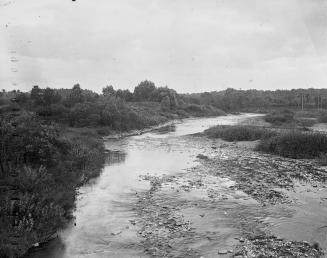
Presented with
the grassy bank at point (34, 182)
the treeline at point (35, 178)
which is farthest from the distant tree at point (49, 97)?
the grassy bank at point (34, 182)

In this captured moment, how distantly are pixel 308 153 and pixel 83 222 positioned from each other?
77.5 feet

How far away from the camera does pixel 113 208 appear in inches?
724

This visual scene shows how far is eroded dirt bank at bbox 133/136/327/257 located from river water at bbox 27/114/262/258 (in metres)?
0.75

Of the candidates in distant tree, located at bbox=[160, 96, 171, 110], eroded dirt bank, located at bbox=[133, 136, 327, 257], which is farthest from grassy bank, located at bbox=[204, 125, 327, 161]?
distant tree, located at bbox=[160, 96, 171, 110]

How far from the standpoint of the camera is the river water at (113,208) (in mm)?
13312

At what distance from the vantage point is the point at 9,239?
39.5 feet

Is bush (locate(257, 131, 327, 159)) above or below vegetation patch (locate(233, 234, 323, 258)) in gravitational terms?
above

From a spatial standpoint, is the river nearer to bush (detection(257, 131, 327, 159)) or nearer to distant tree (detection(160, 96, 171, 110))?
bush (detection(257, 131, 327, 159))

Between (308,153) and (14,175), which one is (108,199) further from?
(308,153)

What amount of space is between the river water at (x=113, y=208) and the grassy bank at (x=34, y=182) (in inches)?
29.6

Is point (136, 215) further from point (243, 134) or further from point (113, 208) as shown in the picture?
point (243, 134)

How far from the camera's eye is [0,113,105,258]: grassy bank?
12.8m

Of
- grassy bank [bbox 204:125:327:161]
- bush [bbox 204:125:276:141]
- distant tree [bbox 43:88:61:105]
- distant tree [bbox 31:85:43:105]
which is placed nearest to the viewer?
grassy bank [bbox 204:125:327:161]

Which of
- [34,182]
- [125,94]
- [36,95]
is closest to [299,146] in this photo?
[34,182]
